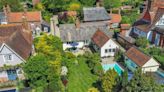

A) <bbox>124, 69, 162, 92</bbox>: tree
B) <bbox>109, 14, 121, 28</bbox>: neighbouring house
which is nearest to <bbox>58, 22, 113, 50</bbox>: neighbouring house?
<bbox>109, 14, 121, 28</bbox>: neighbouring house

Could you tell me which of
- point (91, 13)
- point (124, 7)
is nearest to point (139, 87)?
point (91, 13)

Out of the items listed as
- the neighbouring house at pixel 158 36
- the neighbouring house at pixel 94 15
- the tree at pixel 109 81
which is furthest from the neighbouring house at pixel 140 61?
the neighbouring house at pixel 94 15

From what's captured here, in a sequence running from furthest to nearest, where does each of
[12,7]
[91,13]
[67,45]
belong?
[12,7]
[91,13]
[67,45]

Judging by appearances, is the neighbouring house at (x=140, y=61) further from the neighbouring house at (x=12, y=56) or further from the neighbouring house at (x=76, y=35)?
the neighbouring house at (x=12, y=56)

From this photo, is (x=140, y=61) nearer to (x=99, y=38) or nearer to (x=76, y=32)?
(x=99, y=38)

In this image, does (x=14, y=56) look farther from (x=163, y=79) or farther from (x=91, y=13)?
(x=91, y=13)
